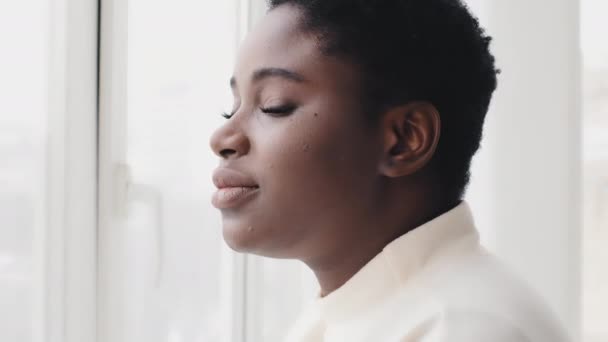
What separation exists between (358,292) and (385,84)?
17 cm

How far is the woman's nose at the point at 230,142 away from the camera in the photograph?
2.24ft

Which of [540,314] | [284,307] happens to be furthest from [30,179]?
[284,307]

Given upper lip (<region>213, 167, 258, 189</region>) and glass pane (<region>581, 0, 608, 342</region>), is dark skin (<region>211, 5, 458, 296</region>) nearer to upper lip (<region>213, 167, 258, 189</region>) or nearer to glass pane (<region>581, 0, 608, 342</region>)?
upper lip (<region>213, 167, 258, 189</region>)

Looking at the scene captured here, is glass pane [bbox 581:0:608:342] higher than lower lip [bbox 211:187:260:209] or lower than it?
higher

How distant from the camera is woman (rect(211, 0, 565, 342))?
658mm

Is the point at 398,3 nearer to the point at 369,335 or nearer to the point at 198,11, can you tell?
the point at 369,335

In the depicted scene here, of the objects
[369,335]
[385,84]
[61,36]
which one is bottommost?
[369,335]

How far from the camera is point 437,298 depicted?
0.59 m

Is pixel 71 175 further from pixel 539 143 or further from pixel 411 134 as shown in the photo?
pixel 539 143

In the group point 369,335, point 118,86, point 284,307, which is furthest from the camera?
point 284,307

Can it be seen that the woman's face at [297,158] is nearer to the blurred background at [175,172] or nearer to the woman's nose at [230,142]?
the woman's nose at [230,142]

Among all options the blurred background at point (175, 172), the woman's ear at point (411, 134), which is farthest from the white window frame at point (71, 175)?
the woman's ear at point (411, 134)

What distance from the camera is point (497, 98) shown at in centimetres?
145

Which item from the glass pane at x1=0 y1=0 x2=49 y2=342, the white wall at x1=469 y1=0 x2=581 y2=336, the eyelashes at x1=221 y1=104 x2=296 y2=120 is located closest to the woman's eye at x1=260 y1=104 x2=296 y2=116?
the eyelashes at x1=221 y1=104 x2=296 y2=120
